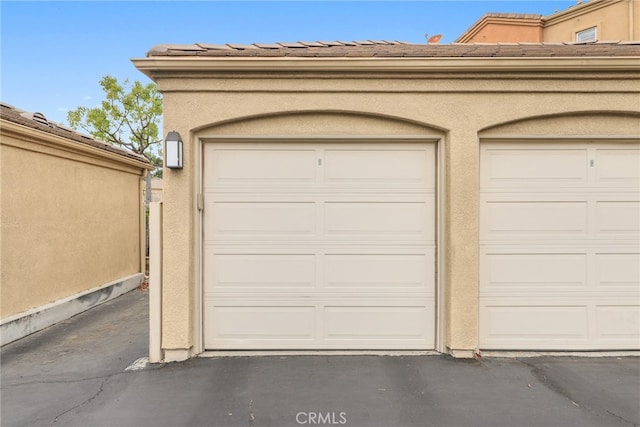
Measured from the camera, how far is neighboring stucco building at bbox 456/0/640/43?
12.0 m

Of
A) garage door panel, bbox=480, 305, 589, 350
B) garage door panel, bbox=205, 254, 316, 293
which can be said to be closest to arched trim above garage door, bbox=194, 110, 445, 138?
garage door panel, bbox=205, 254, 316, 293

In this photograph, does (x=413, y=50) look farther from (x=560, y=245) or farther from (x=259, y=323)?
(x=259, y=323)

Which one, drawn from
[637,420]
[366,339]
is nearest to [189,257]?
[366,339]

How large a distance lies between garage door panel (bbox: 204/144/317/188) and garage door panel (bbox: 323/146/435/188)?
281mm

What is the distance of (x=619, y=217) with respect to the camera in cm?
418

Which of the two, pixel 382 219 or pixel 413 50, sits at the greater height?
pixel 413 50

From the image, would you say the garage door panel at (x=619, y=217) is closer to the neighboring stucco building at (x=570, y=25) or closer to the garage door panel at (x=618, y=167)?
the garage door panel at (x=618, y=167)

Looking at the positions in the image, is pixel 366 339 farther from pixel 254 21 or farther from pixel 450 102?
pixel 254 21

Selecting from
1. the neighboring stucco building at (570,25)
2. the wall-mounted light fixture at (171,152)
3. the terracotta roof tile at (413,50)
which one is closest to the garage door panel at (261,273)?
the wall-mounted light fixture at (171,152)

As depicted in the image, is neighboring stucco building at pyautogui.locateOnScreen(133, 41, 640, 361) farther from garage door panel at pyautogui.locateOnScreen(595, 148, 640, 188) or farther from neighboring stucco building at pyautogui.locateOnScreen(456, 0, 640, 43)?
neighboring stucco building at pyautogui.locateOnScreen(456, 0, 640, 43)

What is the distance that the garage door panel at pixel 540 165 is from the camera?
418cm

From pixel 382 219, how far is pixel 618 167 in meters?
A: 2.85

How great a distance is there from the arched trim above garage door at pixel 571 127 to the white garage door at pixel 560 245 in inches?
5.2

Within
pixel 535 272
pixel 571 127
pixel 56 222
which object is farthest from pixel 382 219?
pixel 56 222
